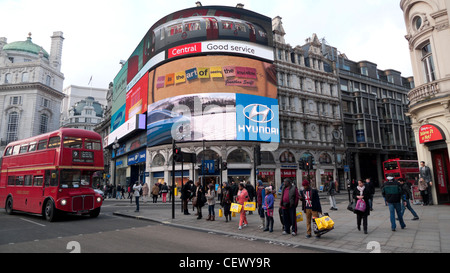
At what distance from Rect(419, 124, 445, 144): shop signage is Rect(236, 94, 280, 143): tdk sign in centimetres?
1938

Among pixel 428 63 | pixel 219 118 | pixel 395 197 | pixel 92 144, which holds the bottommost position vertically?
pixel 395 197

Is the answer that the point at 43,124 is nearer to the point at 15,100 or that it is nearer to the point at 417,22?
the point at 15,100

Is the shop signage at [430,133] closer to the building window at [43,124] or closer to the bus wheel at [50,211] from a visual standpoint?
the bus wheel at [50,211]

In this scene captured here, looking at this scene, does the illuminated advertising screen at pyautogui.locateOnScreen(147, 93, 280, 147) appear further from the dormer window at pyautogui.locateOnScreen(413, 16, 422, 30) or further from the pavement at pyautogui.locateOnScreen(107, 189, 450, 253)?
the pavement at pyautogui.locateOnScreen(107, 189, 450, 253)

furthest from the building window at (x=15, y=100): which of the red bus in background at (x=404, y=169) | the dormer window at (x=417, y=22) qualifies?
the dormer window at (x=417, y=22)

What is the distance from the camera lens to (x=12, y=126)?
216 ft

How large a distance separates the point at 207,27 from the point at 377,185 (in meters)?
36.6

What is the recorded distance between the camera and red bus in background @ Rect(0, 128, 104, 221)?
41.7 ft

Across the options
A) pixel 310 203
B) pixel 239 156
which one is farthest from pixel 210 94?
pixel 310 203

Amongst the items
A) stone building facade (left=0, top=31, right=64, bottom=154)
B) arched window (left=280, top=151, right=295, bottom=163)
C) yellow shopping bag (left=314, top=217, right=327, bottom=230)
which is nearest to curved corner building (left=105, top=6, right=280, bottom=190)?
arched window (left=280, top=151, right=295, bottom=163)

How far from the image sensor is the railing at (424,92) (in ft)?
49.0

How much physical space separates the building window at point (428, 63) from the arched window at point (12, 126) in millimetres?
80926

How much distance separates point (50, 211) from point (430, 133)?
20939 millimetres
